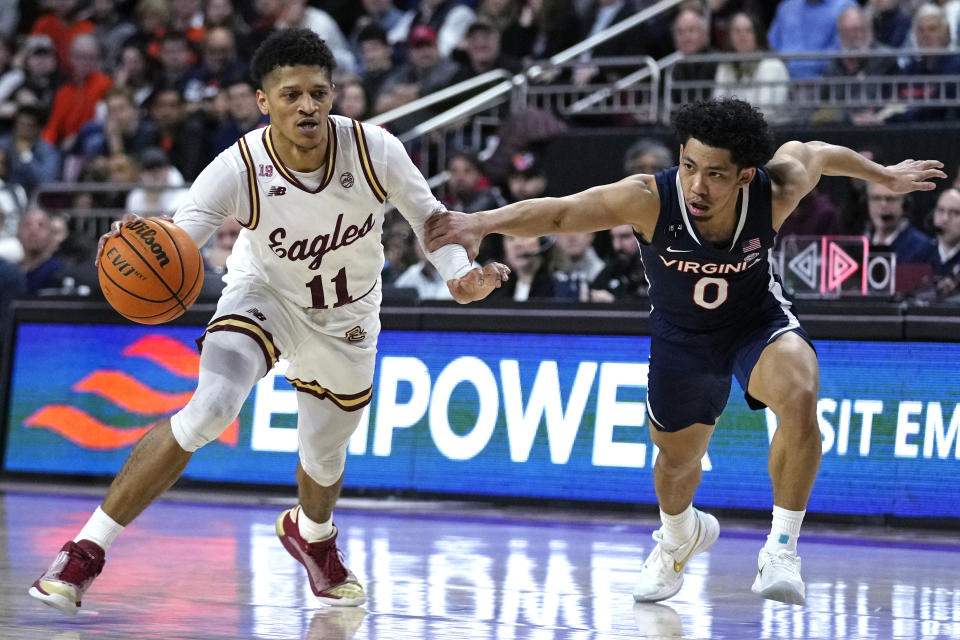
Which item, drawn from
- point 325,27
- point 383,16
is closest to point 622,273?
point 325,27

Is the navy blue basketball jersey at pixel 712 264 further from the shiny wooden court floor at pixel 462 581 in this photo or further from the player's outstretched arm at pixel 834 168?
the shiny wooden court floor at pixel 462 581

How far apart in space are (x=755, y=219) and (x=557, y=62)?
25.0 feet

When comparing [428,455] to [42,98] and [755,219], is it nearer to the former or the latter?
[755,219]

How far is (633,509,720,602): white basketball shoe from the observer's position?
6242 millimetres

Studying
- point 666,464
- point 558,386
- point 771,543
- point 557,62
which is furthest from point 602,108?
point 771,543

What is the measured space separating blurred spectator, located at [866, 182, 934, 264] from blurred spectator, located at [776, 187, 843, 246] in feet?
1.13

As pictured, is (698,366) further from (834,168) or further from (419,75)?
(419,75)

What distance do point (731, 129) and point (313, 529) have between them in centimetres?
247

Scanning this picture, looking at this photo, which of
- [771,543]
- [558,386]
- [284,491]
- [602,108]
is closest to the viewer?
[771,543]

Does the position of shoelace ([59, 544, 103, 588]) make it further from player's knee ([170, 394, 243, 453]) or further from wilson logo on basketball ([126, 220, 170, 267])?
wilson logo on basketball ([126, 220, 170, 267])

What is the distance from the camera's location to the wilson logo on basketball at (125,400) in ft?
34.5

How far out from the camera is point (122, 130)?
15.3m

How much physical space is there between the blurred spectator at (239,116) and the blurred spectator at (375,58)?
3.64 feet

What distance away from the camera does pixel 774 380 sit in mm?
5727
